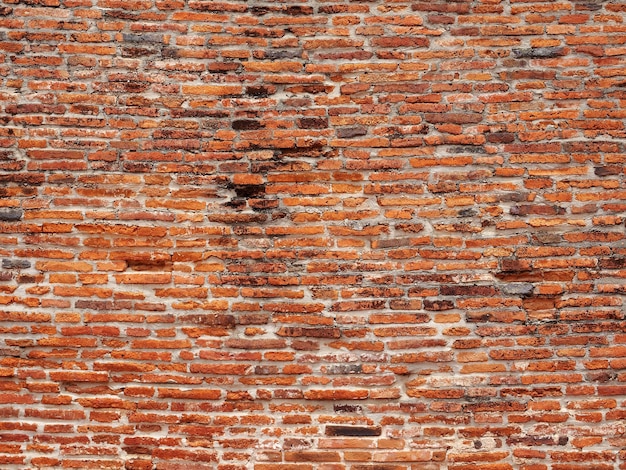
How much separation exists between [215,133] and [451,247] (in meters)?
1.39

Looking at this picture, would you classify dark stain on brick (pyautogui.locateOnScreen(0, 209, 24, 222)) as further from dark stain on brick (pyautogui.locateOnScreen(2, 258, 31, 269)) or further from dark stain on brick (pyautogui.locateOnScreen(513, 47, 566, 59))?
dark stain on brick (pyautogui.locateOnScreen(513, 47, 566, 59))

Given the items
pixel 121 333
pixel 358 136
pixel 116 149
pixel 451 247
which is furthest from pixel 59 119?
pixel 451 247

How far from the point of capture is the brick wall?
2.97 m

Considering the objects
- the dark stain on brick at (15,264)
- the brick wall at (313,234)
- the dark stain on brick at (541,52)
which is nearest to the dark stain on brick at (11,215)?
the brick wall at (313,234)

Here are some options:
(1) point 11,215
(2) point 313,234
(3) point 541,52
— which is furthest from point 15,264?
(3) point 541,52

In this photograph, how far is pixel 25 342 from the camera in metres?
3.00

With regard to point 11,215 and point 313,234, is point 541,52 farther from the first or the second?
point 11,215

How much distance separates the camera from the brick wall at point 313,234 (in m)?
2.97

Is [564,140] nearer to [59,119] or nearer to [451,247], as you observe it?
[451,247]

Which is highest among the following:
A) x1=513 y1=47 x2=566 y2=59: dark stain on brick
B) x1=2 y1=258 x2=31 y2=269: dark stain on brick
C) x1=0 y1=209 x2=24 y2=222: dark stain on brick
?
x1=513 y1=47 x2=566 y2=59: dark stain on brick

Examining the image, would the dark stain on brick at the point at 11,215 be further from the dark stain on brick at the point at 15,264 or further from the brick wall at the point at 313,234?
the dark stain on brick at the point at 15,264

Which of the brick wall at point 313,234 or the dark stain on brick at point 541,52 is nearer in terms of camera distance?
the brick wall at point 313,234

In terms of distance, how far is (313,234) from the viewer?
10.0 feet

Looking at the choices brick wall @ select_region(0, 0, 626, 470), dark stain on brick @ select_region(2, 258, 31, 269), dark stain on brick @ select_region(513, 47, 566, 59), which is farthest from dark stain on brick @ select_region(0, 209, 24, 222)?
dark stain on brick @ select_region(513, 47, 566, 59)
